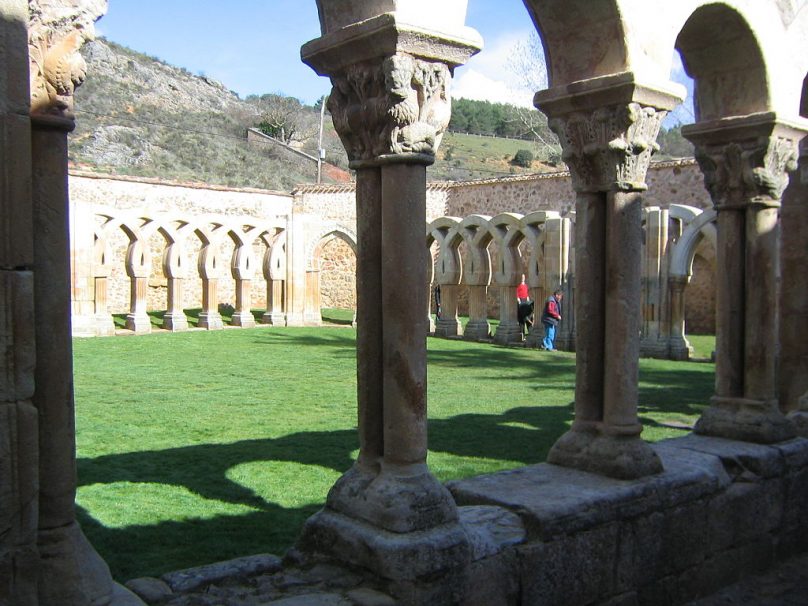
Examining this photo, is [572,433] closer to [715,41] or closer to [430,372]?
[715,41]

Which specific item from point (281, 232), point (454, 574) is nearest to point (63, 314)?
point (454, 574)

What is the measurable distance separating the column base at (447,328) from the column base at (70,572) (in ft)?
55.7

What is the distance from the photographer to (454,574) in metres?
3.29

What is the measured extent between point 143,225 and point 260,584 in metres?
17.6

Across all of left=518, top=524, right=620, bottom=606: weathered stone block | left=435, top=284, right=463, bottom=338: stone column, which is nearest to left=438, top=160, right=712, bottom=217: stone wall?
left=435, top=284, right=463, bottom=338: stone column

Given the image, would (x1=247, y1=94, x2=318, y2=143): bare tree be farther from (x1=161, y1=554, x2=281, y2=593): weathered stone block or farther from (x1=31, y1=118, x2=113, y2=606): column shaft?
(x1=31, y1=118, x2=113, y2=606): column shaft

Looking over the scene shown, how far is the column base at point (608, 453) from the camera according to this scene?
4375mm

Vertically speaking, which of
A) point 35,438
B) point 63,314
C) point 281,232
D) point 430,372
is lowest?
point 430,372

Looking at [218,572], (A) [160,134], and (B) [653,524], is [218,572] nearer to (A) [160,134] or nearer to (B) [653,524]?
(B) [653,524]

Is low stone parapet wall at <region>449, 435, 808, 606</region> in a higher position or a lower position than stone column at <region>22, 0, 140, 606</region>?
lower

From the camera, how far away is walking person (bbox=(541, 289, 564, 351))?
640 inches

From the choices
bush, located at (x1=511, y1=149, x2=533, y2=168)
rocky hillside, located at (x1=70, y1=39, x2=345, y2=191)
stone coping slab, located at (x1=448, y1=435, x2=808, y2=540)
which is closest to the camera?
stone coping slab, located at (x1=448, y1=435, x2=808, y2=540)

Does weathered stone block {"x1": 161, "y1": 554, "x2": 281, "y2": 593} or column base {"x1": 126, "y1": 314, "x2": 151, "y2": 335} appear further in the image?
column base {"x1": 126, "y1": 314, "x2": 151, "y2": 335}

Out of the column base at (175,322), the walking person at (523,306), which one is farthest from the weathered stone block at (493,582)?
the column base at (175,322)
